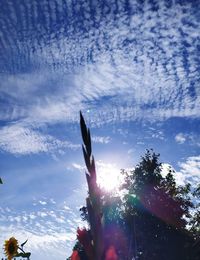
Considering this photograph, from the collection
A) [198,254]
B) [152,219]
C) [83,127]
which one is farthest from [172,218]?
[83,127]

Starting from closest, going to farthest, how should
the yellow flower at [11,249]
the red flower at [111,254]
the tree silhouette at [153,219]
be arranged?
the red flower at [111,254]
the yellow flower at [11,249]
the tree silhouette at [153,219]

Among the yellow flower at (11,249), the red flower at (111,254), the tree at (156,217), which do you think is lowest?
the red flower at (111,254)

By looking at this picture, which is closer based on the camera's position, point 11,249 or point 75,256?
point 75,256

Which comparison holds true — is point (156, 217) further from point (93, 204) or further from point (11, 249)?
point (93, 204)

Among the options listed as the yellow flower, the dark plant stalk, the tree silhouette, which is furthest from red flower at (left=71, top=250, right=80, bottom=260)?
Answer: the tree silhouette

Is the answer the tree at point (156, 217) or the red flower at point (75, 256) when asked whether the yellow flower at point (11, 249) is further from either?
the tree at point (156, 217)

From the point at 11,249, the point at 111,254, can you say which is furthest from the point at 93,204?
the point at 11,249

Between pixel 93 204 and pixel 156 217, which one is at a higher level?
pixel 156 217

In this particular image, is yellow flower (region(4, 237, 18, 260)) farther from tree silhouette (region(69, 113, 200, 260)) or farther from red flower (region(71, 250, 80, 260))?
tree silhouette (region(69, 113, 200, 260))

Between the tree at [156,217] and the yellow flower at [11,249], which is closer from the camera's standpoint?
the yellow flower at [11,249]

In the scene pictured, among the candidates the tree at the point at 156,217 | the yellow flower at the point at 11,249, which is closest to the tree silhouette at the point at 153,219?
the tree at the point at 156,217

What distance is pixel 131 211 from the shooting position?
46469 mm

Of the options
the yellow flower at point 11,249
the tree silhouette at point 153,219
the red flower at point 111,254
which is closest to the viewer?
the red flower at point 111,254

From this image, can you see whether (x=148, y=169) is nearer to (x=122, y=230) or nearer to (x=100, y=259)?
(x=122, y=230)
